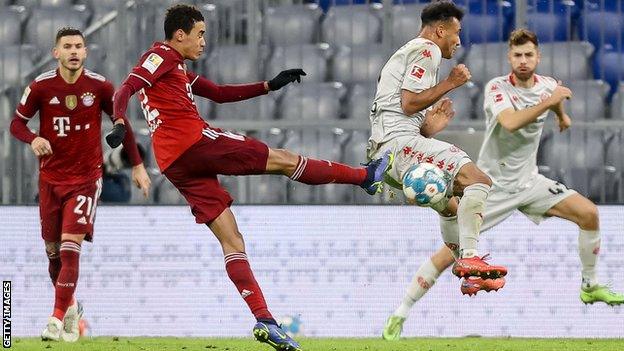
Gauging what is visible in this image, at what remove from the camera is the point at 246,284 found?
884 cm

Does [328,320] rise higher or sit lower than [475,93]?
lower

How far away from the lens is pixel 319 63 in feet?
44.3

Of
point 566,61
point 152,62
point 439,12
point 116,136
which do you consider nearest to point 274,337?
point 116,136

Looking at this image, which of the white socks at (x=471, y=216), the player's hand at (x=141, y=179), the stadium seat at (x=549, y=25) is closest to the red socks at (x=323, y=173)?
the white socks at (x=471, y=216)

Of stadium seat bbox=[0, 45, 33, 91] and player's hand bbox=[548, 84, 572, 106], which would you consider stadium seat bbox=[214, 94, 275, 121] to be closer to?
stadium seat bbox=[0, 45, 33, 91]

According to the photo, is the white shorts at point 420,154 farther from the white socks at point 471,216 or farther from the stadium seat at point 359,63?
the stadium seat at point 359,63

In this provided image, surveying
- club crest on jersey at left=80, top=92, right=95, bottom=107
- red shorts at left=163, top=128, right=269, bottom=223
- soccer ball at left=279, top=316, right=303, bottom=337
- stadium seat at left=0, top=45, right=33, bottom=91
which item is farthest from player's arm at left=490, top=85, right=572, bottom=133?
stadium seat at left=0, top=45, right=33, bottom=91

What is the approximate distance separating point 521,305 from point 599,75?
2102mm

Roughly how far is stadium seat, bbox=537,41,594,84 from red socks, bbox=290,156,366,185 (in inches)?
174

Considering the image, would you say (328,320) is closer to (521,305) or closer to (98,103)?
(521,305)

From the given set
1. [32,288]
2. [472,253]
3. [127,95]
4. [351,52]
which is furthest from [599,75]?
[127,95]

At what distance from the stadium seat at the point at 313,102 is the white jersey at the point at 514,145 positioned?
2.62 meters

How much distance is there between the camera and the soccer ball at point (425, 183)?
9.52m

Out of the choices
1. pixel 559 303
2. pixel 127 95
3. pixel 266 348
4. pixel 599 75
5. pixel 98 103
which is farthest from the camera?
pixel 599 75
